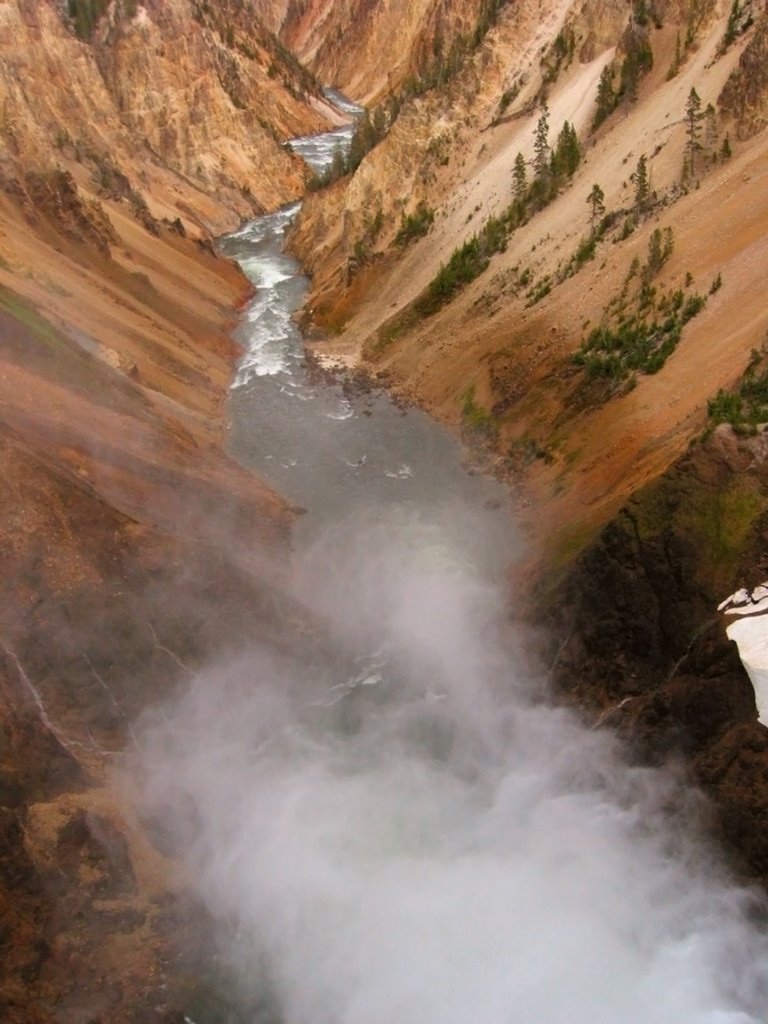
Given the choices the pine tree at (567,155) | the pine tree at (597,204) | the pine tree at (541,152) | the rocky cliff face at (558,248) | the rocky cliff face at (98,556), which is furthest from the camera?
the pine tree at (541,152)

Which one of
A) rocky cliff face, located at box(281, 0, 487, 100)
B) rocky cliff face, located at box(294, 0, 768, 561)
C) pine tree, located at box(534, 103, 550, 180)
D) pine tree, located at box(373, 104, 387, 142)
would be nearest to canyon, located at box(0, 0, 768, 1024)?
rocky cliff face, located at box(294, 0, 768, 561)

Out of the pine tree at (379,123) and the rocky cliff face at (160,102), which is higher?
the pine tree at (379,123)

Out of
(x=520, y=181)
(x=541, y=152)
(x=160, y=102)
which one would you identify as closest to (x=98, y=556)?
(x=520, y=181)

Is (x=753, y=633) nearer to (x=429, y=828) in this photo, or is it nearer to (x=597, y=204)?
(x=429, y=828)

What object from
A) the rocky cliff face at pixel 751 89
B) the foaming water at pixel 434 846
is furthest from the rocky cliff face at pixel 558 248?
the foaming water at pixel 434 846

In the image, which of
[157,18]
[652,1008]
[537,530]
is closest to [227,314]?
[537,530]

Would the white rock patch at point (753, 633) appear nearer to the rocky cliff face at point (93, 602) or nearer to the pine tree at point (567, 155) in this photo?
the rocky cliff face at point (93, 602)

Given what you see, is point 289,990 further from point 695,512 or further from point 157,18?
point 157,18
